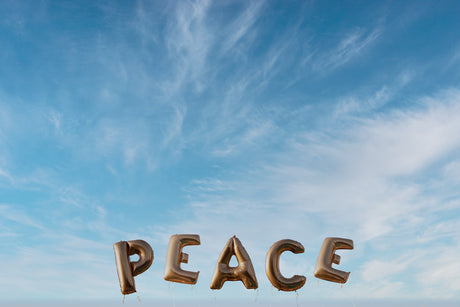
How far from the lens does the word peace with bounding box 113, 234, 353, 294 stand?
596 inches

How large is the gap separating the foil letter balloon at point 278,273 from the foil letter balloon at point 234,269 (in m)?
0.57

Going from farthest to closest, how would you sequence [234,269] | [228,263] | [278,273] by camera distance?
[228,263]
[234,269]
[278,273]

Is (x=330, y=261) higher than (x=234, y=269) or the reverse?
higher

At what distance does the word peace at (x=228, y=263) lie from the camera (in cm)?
1514

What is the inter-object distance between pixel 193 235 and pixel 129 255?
2.31 metres

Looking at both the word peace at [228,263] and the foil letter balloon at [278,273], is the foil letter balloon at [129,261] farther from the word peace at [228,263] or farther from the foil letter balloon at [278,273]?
the foil letter balloon at [278,273]

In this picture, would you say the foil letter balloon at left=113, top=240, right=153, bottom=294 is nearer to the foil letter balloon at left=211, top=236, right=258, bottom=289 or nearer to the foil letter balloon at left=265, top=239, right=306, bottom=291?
the foil letter balloon at left=211, top=236, right=258, bottom=289

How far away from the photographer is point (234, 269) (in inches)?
604

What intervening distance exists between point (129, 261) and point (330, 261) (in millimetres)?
6848

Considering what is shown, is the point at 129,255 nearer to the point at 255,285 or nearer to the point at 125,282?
the point at 125,282

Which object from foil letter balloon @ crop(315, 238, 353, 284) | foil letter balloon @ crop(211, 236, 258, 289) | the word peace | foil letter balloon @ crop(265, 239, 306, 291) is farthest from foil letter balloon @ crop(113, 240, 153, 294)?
foil letter balloon @ crop(315, 238, 353, 284)

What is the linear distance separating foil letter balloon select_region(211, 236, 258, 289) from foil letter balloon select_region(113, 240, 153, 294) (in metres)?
2.39

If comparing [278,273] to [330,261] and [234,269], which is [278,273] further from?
[330,261]

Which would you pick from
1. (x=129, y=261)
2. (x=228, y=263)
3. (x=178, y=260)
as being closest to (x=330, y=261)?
(x=228, y=263)
